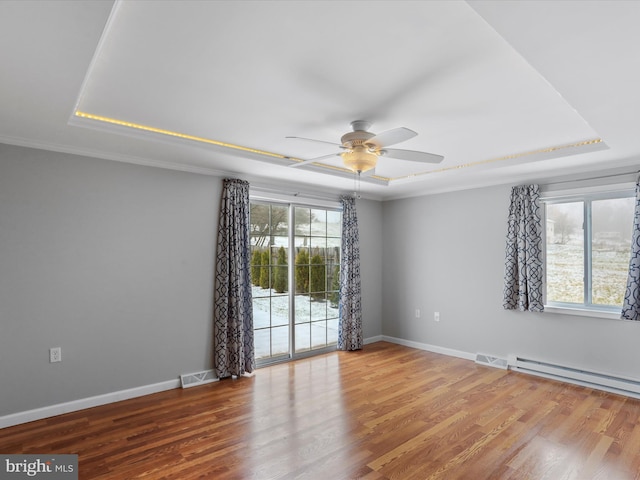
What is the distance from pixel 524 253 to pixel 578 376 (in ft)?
4.73

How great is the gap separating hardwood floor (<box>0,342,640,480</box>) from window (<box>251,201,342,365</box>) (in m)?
0.80

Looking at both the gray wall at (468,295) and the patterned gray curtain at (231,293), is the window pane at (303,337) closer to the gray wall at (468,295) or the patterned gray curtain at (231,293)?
the patterned gray curtain at (231,293)

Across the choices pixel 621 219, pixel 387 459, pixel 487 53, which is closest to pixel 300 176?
pixel 487 53

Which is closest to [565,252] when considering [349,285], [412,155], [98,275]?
[412,155]

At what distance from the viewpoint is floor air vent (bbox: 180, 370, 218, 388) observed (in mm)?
3963

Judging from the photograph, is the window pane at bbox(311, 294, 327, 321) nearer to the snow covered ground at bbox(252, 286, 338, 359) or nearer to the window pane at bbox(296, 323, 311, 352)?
the snow covered ground at bbox(252, 286, 338, 359)

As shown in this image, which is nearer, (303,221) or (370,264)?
(303,221)

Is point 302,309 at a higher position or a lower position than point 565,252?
lower

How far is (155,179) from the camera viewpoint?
385 centimetres

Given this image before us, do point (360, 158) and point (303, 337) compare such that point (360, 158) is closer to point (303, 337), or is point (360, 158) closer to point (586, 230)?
point (586, 230)

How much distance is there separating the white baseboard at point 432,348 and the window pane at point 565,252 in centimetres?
131

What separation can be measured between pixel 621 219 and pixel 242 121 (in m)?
4.02

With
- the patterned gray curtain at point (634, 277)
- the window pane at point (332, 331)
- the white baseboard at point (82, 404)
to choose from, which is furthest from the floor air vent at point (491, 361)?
the white baseboard at point (82, 404)

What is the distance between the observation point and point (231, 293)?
425 cm
